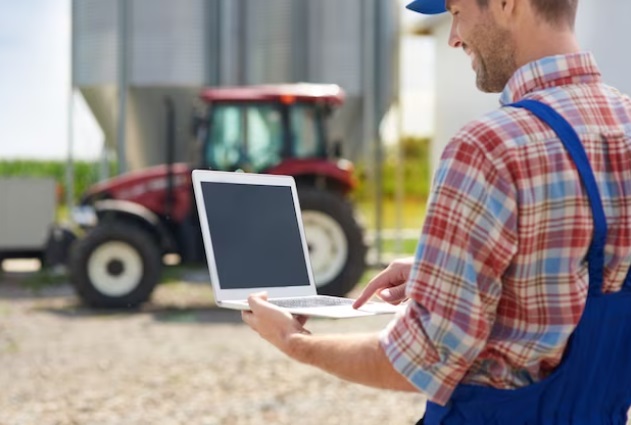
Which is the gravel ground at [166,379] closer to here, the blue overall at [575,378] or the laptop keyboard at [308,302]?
the laptop keyboard at [308,302]

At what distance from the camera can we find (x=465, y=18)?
1341 mm

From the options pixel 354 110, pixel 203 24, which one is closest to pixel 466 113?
pixel 354 110

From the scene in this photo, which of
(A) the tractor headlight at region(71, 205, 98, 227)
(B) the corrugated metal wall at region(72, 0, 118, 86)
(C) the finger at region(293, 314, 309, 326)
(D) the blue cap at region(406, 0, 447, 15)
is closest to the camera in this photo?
(C) the finger at region(293, 314, 309, 326)

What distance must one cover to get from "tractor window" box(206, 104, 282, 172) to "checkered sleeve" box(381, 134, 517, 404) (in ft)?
27.8

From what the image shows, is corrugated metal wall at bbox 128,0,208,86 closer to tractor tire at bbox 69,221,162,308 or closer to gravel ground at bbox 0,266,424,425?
tractor tire at bbox 69,221,162,308

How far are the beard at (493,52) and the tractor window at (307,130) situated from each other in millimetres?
8552

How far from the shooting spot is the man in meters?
1.21

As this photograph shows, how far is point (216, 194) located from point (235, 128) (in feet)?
27.2

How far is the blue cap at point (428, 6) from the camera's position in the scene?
1.55 metres

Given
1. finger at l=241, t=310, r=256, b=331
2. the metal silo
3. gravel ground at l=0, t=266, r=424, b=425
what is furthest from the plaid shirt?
the metal silo

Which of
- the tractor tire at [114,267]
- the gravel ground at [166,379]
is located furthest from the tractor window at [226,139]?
the gravel ground at [166,379]

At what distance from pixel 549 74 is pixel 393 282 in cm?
45

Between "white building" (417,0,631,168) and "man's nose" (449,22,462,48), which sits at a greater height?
"white building" (417,0,631,168)

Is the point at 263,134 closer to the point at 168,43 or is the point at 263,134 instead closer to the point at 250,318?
the point at 168,43
